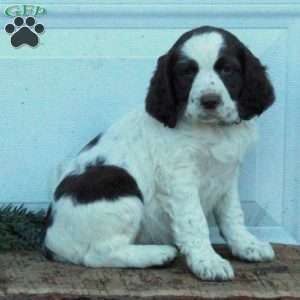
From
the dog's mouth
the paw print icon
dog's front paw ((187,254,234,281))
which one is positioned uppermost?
the paw print icon

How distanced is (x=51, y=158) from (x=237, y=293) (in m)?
1.89

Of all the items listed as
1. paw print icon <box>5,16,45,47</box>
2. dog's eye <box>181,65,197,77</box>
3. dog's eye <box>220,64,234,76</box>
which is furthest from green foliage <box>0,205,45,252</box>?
dog's eye <box>220,64,234,76</box>

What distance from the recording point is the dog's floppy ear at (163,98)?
5.43 meters

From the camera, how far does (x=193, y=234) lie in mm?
5383

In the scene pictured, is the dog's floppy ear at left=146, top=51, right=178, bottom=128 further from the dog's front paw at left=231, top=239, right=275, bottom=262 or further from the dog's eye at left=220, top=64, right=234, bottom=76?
the dog's front paw at left=231, top=239, right=275, bottom=262

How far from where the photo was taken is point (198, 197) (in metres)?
5.52

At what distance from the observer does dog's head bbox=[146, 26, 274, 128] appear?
206 inches

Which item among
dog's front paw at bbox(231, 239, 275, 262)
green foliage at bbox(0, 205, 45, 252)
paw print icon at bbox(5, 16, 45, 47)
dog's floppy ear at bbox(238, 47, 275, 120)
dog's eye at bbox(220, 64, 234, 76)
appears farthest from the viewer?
paw print icon at bbox(5, 16, 45, 47)

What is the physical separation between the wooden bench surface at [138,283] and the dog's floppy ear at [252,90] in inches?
35.0

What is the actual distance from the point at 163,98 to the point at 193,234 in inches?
30.4

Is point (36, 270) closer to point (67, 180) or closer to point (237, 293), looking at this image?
point (67, 180)

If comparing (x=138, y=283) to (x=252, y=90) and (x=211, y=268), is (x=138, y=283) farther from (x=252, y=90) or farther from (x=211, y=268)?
(x=252, y=90)

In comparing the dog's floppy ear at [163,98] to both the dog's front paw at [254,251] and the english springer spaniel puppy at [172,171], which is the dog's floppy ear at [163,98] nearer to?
the english springer spaniel puppy at [172,171]

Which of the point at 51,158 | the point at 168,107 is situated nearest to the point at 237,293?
the point at 168,107
